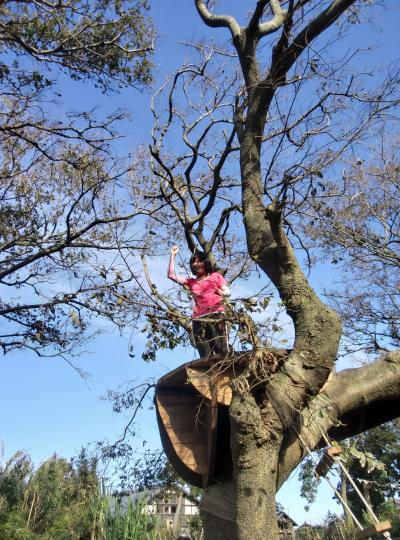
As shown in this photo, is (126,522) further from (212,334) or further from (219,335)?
(219,335)

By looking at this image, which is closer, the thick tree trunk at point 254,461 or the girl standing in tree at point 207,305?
the thick tree trunk at point 254,461

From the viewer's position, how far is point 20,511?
1316cm

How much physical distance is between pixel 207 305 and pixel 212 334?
0.97 feet

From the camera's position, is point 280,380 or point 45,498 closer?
point 280,380

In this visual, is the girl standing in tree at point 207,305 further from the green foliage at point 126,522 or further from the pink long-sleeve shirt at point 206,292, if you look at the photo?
the green foliage at point 126,522

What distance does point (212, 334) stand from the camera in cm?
504

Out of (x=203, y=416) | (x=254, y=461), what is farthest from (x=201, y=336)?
(x=254, y=461)

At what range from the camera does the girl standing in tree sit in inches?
180

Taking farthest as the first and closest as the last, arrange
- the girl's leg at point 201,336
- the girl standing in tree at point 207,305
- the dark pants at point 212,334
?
the girl's leg at point 201,336
the girl standing in tree at point 207,305
the dark pants at point 212,334

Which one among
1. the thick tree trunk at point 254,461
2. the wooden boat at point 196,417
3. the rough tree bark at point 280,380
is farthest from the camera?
the wooden boat at point 196,417

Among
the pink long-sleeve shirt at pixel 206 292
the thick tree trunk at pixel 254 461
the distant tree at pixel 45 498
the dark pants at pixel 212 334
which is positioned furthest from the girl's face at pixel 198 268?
the distant tree at pixel 45 498

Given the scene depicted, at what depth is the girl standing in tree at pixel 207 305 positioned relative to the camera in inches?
180

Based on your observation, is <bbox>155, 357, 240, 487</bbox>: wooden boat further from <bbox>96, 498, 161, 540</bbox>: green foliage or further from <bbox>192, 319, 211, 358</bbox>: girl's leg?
<bbox>96, 498, 161, 540</bbox>: green foliage

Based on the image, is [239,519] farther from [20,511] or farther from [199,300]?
[20,511]
